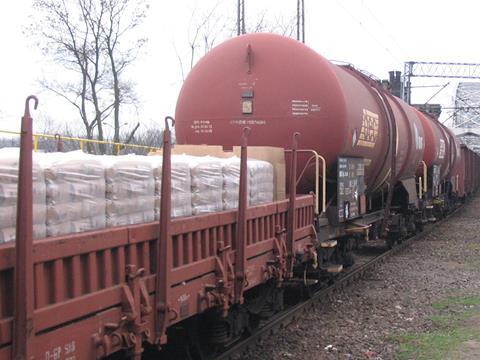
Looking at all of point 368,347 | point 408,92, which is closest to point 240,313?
point 368,347

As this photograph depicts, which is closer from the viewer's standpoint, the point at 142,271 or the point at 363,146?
the point at 142,271

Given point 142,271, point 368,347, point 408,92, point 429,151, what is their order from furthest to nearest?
1. point 408,92
2. point 429,151
3. point 368,347
4. point 142,271

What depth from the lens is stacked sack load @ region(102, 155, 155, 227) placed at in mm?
3605

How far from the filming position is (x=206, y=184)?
4730 millimetres

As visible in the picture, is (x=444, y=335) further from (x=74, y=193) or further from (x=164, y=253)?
(x=74, y=193)

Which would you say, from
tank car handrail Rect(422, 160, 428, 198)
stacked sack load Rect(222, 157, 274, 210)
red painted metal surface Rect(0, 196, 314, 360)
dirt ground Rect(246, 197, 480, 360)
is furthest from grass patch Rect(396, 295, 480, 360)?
tank car handrail Rect(422, 160, 428, 198)

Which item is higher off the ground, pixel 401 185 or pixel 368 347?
pixel 401 185

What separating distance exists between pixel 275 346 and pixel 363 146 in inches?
139

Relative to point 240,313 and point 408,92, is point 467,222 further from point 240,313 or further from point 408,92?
point 408,92

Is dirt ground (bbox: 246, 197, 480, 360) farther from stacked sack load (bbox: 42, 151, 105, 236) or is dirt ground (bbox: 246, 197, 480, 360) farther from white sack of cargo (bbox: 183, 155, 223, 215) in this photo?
stacked sack load (bbox: 42, 151, 105, 236)

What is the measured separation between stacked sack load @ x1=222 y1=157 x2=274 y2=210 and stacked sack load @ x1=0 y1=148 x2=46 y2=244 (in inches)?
85.6

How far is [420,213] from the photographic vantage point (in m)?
16.0

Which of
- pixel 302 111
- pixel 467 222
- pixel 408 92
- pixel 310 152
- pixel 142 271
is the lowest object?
pixel 467 222

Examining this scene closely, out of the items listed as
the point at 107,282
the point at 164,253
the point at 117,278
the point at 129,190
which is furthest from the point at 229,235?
the point at 107,282
